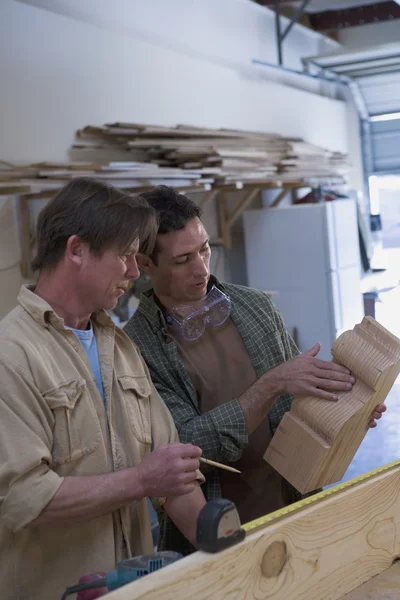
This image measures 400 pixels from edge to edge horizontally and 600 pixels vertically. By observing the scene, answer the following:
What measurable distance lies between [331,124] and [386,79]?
0.96 metres

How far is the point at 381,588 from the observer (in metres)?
1.53

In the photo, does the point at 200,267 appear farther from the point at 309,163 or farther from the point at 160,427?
the point at 309,163

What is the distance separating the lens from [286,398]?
2203 mm

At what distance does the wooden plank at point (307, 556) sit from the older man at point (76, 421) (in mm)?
299

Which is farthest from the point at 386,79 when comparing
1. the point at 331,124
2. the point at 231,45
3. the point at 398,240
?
the point at 231,45

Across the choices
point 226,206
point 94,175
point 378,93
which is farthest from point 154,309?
point 378,93

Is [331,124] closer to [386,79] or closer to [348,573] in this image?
[386,79]

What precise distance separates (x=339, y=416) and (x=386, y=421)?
14.5 ft

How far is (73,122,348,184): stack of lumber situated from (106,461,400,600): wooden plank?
155 inches

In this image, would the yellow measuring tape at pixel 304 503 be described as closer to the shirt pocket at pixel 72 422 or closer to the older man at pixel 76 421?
the older man at pixel 76 421

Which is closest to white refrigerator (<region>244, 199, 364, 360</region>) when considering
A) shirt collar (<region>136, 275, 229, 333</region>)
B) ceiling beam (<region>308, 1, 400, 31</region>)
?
ceiling beam (<region>308, 1, 400, 31</region>)

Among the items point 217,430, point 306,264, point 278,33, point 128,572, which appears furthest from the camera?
point 278,33

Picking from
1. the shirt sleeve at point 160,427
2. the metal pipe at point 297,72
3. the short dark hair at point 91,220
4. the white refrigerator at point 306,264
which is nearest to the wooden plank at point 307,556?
the shirt sleeve at point 160,427

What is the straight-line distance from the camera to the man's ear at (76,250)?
1.64 meters
